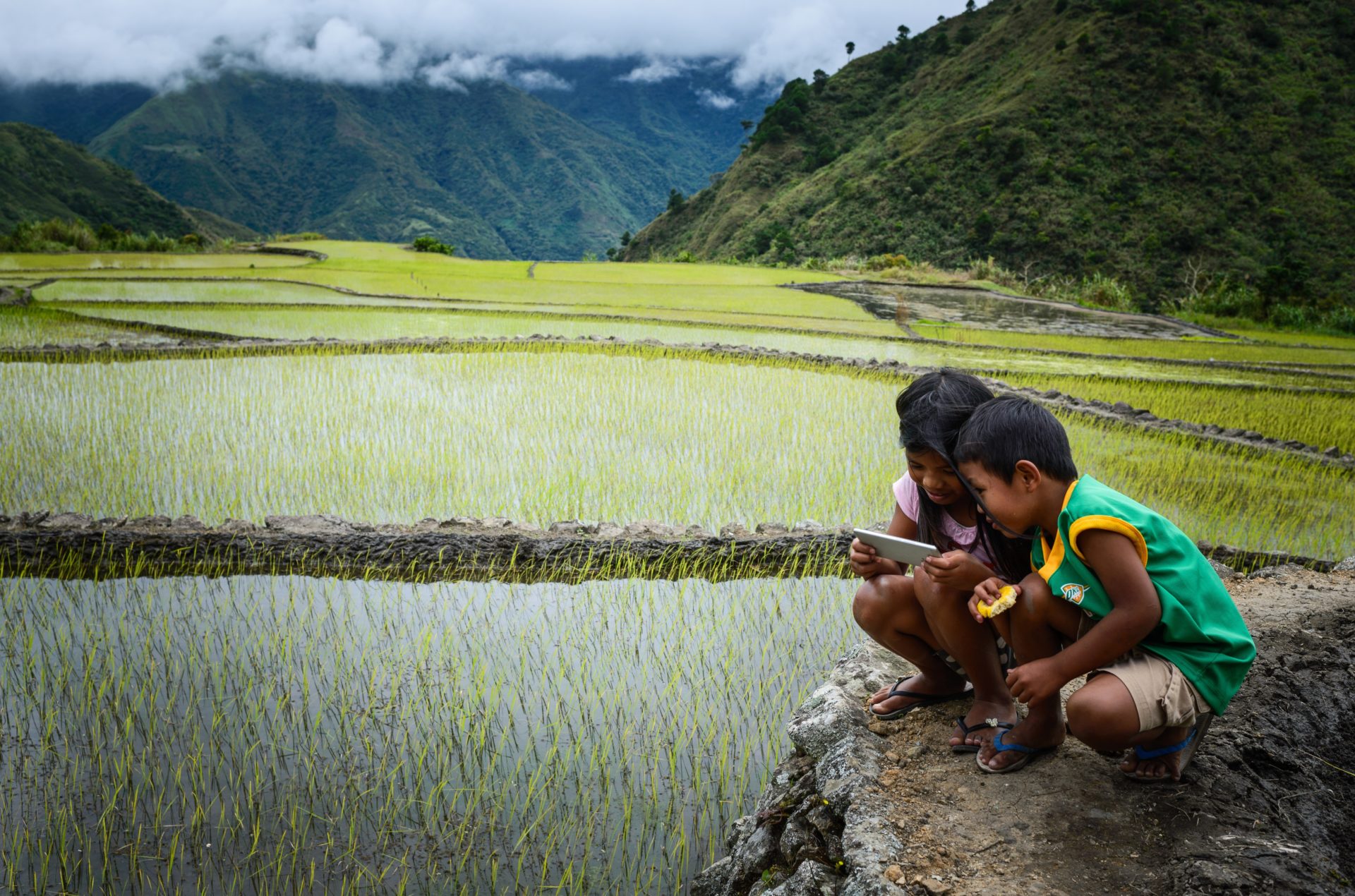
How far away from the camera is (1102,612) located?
166 cm

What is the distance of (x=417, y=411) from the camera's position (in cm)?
619

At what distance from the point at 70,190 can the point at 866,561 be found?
64.8 meters

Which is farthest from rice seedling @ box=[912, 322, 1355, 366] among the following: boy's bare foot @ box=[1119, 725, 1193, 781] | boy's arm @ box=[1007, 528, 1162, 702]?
boy's arm @ box=[1007, 528, 1162, 702]

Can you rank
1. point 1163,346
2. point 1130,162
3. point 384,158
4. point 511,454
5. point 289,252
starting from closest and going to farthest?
point 511,454 → point 1163,346 → point 289,252 → point 1130,162 → point 384,158

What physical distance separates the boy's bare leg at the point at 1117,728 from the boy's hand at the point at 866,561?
0.50m

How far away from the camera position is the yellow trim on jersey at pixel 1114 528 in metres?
1.57

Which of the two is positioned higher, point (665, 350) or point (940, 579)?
point (665, 350)

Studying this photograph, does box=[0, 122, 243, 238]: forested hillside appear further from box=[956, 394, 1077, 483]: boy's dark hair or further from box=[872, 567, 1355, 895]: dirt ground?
box=[872, 567, 1355, 895]: dirt ground

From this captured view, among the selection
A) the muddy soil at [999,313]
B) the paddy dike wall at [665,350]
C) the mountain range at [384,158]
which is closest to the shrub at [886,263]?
the muddy soil at [999,313]

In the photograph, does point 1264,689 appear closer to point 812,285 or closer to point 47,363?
point 47,363

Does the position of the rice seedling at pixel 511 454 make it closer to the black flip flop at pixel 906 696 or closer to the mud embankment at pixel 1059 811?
the black flip flop at pixel 906 696

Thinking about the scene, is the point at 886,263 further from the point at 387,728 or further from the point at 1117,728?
the point at 1117,728

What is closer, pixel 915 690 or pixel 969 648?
pixel 969 648

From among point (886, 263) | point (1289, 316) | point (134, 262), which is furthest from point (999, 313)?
point (134, 262)
